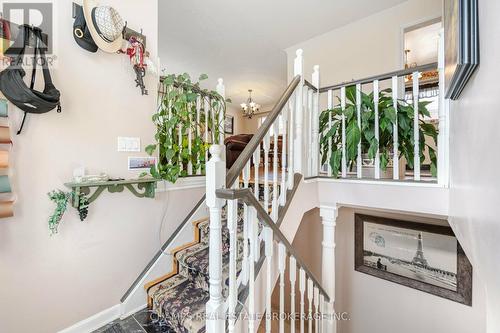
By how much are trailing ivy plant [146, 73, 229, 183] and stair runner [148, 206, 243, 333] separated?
702mm

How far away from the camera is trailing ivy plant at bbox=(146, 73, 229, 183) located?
7.14 feet

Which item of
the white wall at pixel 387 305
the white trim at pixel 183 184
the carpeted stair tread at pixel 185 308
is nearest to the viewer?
the carpeted stair tread at pixel 185 308

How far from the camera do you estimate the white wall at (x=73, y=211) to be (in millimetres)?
1491

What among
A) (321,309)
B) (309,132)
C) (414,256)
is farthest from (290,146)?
(414,256)

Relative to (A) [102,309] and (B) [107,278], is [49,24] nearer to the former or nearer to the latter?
(B) [107,278]

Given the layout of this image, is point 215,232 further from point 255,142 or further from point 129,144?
point 129,144

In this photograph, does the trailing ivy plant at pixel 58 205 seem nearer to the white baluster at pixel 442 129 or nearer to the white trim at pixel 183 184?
the white trim at pixel 183 184

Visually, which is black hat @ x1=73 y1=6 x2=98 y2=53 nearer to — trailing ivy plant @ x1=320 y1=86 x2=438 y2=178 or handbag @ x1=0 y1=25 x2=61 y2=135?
handbag @ x1=0 y1=25 x2=61 y2=135

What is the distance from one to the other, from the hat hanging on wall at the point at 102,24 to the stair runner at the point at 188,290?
5.79ft

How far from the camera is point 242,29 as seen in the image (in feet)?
12.2

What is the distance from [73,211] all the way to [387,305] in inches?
150

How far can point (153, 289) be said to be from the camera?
6.67ft

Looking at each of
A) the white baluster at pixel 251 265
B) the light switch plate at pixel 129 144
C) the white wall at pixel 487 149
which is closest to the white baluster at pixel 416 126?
the white wall at pixel 487 149

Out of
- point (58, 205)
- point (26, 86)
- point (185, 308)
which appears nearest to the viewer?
point (26, 86)
